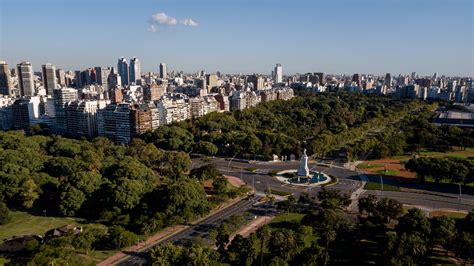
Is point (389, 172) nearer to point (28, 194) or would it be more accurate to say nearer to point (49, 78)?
point (28, 194)

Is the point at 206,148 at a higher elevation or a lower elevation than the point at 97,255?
higher

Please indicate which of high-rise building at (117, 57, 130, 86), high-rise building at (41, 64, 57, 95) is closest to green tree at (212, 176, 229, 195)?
high-rise building at (41, 64, 57, 95)

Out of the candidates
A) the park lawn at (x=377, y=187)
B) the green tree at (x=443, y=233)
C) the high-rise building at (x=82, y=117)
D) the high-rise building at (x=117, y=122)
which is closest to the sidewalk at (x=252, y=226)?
the green tree at (x=443, y=233)

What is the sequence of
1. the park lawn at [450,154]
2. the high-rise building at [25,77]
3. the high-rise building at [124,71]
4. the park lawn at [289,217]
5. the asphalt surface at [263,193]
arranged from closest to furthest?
the asphalt surface at [263,193] < the park lawn at [289,217] < the park lawn at [450,154] < the high-rise building at [25,77] < the high-rise building at [124,71]

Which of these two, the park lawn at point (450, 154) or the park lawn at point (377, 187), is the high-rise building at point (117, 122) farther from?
the park lawn at point (450, 154)

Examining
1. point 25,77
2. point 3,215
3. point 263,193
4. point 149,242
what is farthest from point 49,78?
point 149,242
